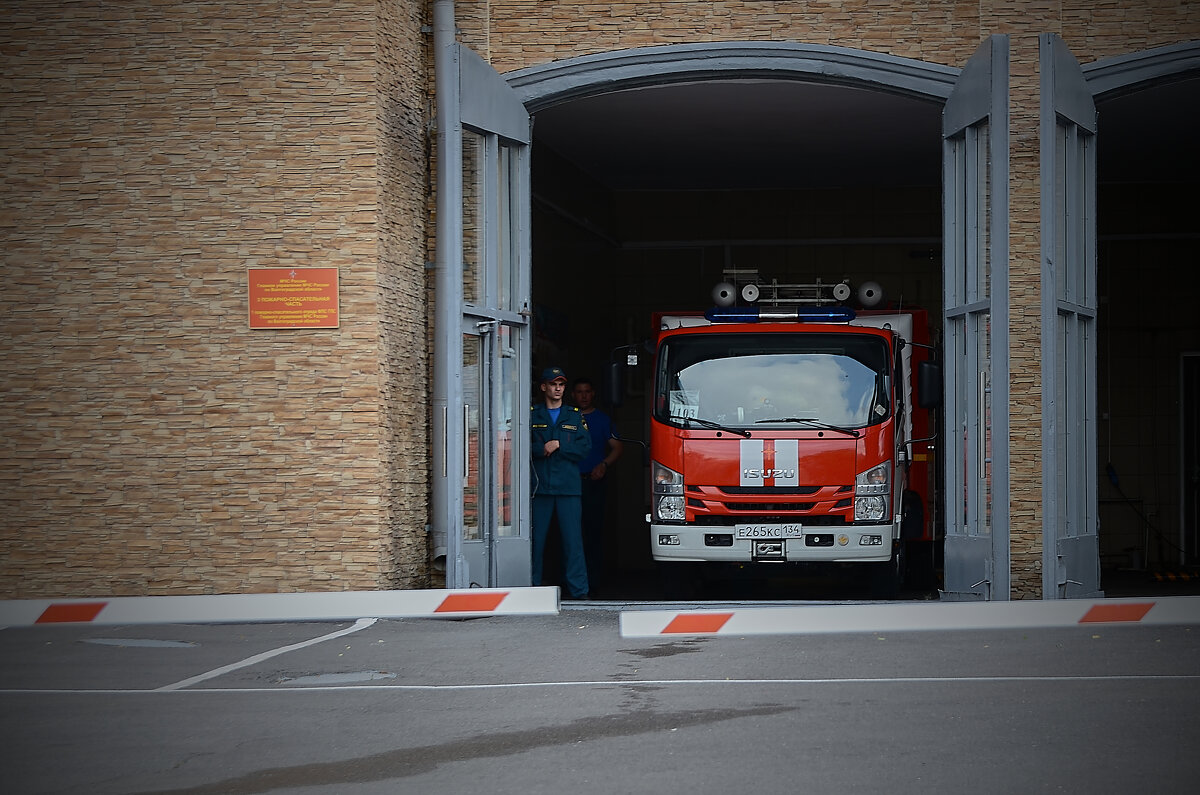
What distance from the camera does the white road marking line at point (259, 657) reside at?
8.69 metres

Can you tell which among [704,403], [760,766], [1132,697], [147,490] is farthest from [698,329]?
[760,766]

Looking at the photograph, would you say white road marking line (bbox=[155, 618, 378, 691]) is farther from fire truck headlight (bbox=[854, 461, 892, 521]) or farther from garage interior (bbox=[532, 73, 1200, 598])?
garage interior (bbox=[532, 73, 1200, 598])

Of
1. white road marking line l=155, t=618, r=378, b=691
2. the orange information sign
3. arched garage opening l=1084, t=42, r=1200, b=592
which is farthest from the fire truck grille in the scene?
arched garage opening l=1084, t=42, r=1200, b=592

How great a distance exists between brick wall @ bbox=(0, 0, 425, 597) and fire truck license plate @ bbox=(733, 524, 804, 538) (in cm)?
304

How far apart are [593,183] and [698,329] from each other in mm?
8012

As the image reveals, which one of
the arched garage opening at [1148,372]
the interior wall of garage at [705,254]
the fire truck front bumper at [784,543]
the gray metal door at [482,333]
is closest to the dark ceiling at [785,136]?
the interior wall of garage at [705,254]

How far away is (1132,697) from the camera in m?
7.57

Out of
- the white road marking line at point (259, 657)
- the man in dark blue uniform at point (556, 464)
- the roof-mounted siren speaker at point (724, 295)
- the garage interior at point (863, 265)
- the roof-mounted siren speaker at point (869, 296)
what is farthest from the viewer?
the garage interior at point (863, 265)

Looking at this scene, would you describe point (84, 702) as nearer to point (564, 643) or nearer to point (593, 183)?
point (564, 643)

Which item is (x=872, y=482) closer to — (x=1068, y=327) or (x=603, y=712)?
(x=1068, y=327)

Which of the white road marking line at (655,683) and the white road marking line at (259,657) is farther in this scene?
the white road marking line at (259,657)

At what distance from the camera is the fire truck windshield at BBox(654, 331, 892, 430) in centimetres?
1335

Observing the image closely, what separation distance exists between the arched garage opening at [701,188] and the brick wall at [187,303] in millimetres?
2281

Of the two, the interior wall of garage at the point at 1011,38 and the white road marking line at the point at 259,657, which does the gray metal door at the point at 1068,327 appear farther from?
the white road marking line at the point at 259,657
